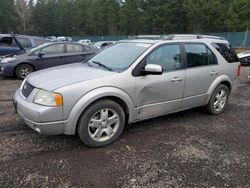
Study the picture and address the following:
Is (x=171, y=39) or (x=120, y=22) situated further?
(x=120, y=22)

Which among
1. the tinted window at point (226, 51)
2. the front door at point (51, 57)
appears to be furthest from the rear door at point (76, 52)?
the tinted window at point (226, 51)

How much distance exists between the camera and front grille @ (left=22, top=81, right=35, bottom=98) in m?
3.90

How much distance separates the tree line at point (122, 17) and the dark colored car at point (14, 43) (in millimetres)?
34360

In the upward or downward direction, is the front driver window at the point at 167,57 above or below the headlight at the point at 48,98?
above

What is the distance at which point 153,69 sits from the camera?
410cm

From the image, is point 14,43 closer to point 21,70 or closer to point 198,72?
point 21,70

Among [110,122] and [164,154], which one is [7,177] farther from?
[164,154]

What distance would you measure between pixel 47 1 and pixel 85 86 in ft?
254

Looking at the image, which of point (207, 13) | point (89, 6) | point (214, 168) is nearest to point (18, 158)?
point (214, 168)

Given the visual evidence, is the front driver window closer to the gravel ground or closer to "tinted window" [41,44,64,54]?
the gravel ground

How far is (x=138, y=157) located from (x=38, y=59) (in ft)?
22.2

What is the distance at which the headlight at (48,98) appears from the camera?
3.54 meters

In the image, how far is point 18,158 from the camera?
11.9ft

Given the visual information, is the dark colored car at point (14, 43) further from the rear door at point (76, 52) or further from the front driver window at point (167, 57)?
the front driver window at point (167, 57)
